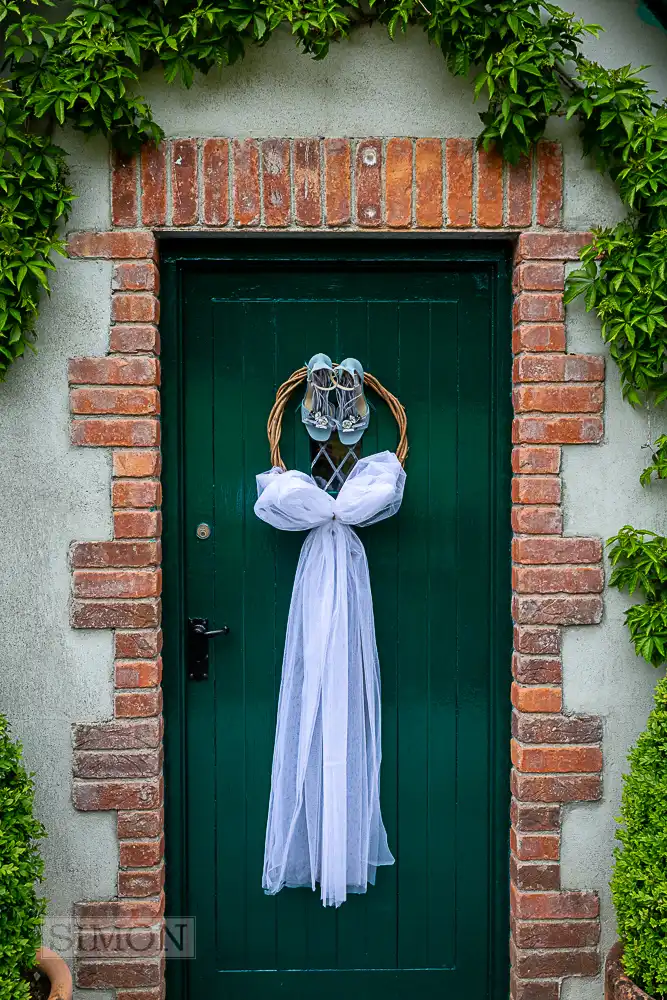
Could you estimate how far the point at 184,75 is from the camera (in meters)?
2.41

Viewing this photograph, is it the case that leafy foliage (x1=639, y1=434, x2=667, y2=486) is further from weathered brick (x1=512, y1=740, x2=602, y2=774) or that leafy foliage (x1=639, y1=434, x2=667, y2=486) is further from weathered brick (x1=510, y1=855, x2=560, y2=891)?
weathered brick (x1=510, y1=855, x2=560, y2=891)

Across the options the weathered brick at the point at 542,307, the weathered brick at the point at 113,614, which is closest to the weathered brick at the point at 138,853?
the weathered brick at the point at 113,614

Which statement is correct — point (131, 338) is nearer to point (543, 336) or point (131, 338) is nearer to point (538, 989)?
point (543, 336)

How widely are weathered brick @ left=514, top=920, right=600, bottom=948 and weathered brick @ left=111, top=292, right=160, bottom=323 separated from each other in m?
2.18

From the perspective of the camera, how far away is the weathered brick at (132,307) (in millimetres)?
2535

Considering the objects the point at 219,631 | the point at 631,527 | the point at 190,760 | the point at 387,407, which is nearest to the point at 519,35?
the point at 387,407

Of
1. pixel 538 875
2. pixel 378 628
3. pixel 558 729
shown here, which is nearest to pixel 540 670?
pixel 558 729

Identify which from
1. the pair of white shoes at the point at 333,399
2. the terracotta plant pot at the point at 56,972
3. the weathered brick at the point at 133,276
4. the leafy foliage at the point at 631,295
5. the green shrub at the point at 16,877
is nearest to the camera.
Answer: the green shrub at the point at 16,877

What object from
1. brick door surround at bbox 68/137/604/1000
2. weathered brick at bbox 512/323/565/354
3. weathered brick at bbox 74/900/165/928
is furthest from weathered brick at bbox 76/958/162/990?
weathered brick at bbox 512/323/565/354

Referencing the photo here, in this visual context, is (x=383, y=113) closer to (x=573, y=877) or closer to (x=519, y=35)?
(x=519, y=35)

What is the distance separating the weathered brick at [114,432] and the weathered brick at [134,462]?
2 centimetres

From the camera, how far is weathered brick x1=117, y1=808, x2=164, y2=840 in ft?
8.45

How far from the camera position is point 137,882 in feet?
8.47

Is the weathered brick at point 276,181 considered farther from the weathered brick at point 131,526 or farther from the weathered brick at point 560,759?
the weathered brick at point 560,759
